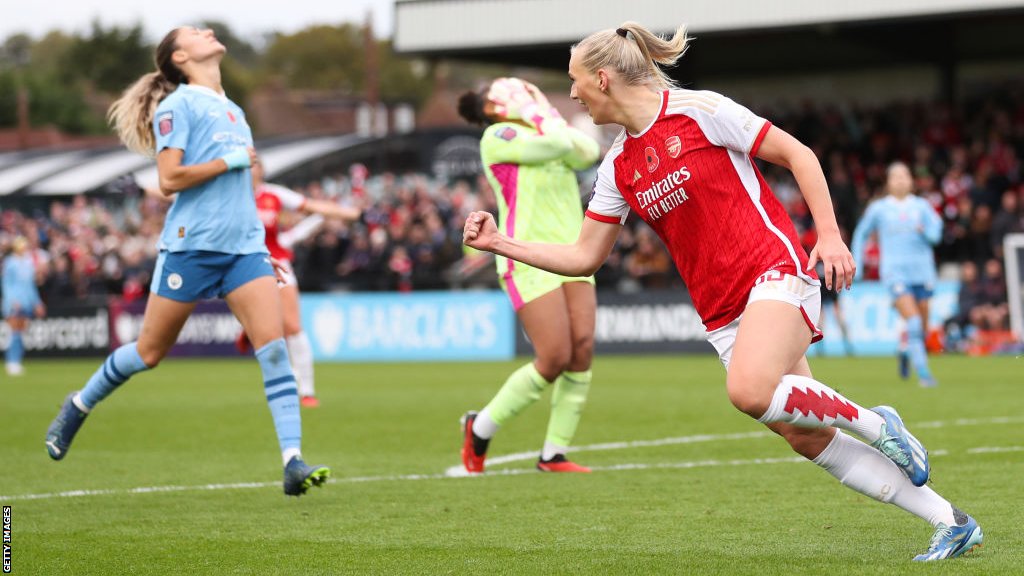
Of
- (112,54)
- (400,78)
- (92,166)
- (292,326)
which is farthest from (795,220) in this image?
(400,78)

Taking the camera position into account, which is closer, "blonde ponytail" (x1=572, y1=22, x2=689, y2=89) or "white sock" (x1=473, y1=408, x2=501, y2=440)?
"blonde ponytail" (x1=572, y1=22, x2=689, y2=89)

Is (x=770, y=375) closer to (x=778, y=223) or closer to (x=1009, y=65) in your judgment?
(x=778, y=223)

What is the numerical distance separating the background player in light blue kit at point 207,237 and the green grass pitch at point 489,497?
761 millimetres

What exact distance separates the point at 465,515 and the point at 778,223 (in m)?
2.28

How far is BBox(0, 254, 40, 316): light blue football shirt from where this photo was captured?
25109 millimetres

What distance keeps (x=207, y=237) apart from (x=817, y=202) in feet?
11.5

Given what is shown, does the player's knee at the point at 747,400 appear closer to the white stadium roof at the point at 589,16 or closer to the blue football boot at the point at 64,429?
the blue football boot at the point at 64,429

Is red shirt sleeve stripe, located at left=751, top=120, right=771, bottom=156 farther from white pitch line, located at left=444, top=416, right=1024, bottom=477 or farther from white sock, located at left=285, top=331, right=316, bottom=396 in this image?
white sock, located at left=285, top=331, right=316, bottom=396

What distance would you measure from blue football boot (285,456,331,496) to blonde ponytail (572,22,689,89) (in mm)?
2590

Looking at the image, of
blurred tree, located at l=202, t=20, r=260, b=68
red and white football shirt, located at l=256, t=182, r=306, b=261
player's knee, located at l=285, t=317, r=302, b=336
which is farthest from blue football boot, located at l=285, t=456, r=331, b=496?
blurred tree, located at l=202, t=20, r=260, b=68

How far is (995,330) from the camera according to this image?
23.0m

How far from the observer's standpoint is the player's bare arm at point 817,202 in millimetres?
5219

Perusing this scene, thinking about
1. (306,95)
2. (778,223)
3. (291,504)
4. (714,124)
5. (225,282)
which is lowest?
(306,95)

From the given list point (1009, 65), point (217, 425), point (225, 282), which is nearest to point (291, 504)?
point (225, 282)
